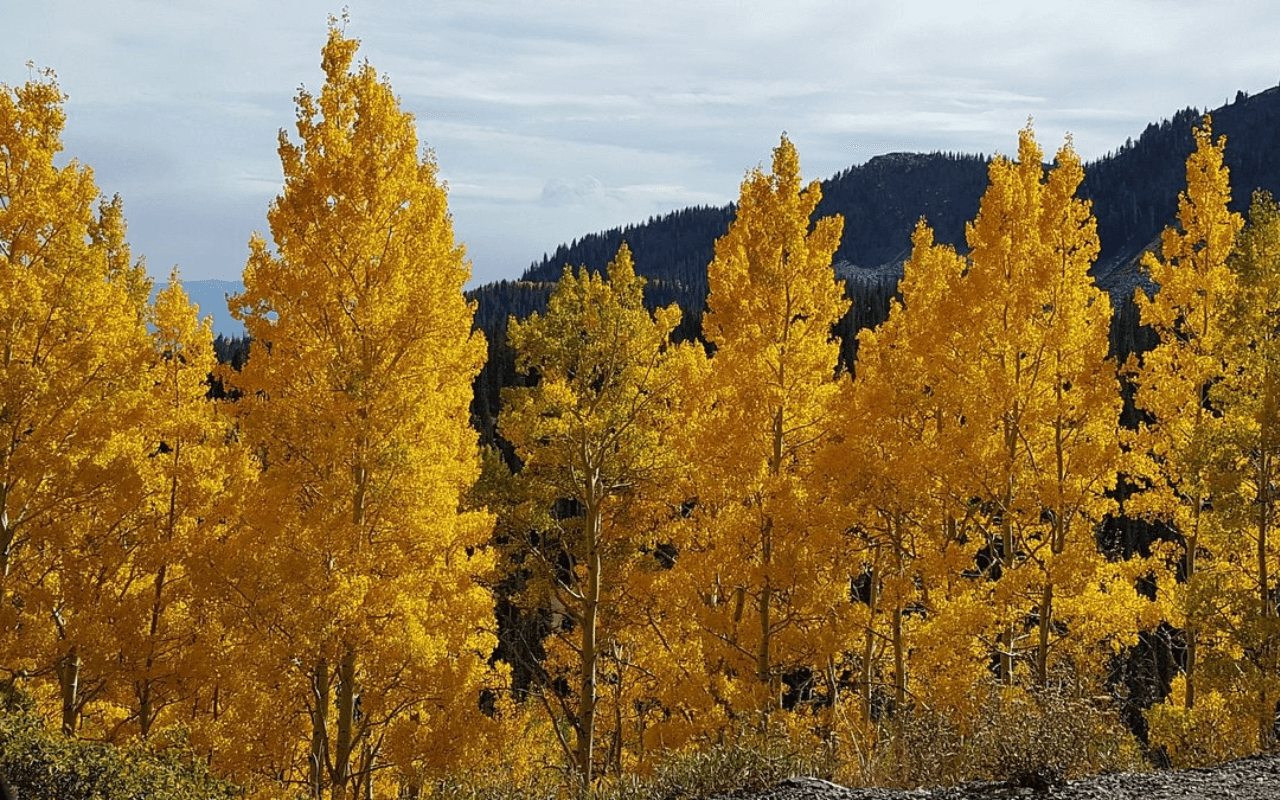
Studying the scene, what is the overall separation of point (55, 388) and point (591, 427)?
7.39 metres

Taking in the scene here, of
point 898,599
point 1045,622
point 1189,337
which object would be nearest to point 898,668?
point 898,599

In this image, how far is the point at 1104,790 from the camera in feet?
25.3

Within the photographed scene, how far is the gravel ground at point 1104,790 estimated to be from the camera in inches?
301

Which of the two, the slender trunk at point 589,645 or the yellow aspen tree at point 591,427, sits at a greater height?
the yellow aspen tree at point 591,427

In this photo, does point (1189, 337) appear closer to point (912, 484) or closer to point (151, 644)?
point (912, 484)

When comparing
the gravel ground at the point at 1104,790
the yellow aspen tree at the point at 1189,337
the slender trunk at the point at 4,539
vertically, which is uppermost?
the yellow aspen tree at the point at 1189,337

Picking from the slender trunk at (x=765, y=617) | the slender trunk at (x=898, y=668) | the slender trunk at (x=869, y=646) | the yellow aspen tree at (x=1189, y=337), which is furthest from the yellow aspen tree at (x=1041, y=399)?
the yellow aspen tree at (x=1189, y=337)

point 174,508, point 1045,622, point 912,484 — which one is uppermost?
point 912,484

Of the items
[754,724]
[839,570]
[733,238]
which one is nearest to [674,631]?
[839,570]

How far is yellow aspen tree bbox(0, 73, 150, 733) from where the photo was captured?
42.7 ft

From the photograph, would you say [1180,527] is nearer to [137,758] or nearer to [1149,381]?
[1149,381]

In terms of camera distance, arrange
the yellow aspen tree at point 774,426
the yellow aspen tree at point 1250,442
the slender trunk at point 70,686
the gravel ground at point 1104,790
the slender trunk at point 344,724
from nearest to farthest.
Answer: the gravel ground at point 1104,790
the slender trunk at point 344,724
the yellow aspen tree at point 1250,442
the slender trunk at point 70,686
the yellow aspen tree at point 774,426

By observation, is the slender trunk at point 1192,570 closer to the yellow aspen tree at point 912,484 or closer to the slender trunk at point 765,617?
the yellow aspen tree at point 912,484

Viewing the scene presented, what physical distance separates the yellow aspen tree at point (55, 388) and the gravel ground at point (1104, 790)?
10011 millimetres
